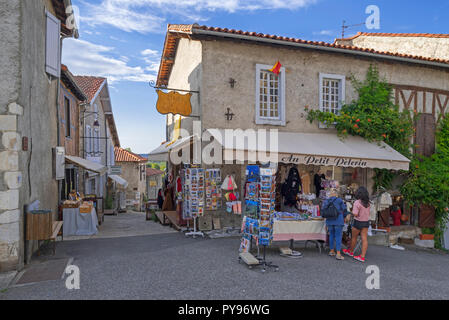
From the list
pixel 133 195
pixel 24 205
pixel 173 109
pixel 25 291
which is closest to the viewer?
pixel 25 291

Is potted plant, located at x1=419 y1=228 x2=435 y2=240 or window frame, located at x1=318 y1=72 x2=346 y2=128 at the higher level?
window frame, located at x1=318 y1=72 x2=346 y2=128

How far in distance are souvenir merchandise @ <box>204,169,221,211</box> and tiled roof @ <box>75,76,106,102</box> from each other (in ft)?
32.5

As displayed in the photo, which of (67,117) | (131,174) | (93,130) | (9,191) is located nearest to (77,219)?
(9,191)

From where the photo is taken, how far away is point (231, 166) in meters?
9.64

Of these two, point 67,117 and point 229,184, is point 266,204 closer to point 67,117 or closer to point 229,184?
point 229,184

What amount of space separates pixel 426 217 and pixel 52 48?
13.4m

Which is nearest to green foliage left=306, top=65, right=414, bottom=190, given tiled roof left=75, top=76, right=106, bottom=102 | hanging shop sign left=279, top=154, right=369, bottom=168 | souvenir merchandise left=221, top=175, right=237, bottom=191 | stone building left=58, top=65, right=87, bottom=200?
hanging shop sign left=279, top=154, right=369, bottom=168

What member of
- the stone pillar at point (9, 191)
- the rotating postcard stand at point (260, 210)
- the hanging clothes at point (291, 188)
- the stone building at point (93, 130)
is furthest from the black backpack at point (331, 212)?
the stone building at point (93, 130)

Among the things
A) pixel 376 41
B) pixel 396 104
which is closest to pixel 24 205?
pixel 396 104

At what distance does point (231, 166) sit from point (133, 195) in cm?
2165

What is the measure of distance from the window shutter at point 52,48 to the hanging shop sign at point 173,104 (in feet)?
9.09

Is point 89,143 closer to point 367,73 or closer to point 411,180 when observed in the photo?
point 367,73

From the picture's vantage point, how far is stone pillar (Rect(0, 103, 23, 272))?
559 cm

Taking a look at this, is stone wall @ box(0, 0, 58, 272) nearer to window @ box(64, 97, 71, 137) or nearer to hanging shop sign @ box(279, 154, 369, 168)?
hanging shop sign @ box(279, 154, 369, 168)
